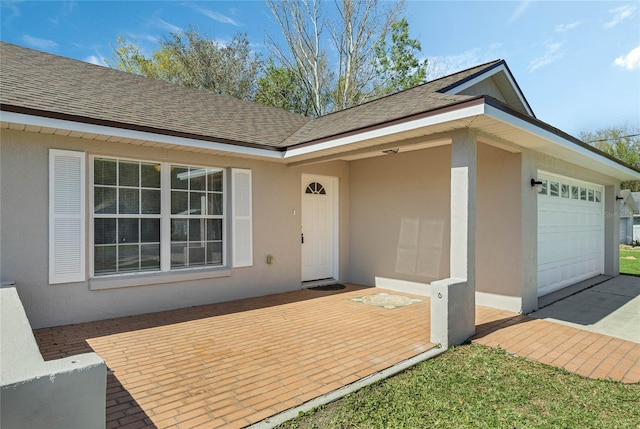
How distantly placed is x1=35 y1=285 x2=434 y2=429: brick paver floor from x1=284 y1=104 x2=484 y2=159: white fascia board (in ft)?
10.1

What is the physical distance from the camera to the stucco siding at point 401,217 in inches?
296

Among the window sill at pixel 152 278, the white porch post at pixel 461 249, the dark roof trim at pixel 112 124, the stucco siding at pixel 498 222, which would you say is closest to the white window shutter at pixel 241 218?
the window sill at pixel 152 278

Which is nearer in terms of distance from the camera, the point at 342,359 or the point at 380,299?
the point at 342,359

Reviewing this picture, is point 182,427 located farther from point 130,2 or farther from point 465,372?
point 130,2

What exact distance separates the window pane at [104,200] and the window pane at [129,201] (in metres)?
0.11

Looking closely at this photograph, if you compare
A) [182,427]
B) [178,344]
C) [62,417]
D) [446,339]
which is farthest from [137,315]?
[446,339]

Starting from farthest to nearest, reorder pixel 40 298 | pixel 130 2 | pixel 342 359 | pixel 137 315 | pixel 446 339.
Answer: pixel 130 2
pixel 137 315
pixel 40 298
pixel 446 339
pixel 342 359

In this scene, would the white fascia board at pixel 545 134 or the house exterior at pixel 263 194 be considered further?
the house exterior at pixel 263 194

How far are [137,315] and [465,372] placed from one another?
5.26 m

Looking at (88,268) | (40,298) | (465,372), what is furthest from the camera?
(88,268)

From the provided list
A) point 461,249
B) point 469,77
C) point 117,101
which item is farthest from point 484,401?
point 117,101

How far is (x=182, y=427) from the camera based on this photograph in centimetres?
289

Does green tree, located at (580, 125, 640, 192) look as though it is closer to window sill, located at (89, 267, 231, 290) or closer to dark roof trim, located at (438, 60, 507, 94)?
dark roof trim, located at (438, 60, 507, 94)

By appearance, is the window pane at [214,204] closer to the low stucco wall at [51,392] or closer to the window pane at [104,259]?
the window pane at [104,259]
